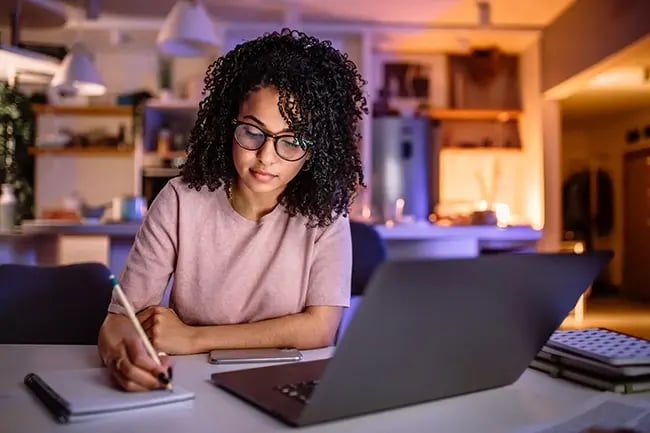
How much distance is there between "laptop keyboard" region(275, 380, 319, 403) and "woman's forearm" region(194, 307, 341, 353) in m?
0.30

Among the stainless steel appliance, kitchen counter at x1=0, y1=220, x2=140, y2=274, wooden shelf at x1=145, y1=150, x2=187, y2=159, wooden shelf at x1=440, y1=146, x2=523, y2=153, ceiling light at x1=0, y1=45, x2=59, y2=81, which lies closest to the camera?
ceiling light at x1=0, y1=45, x2=59, y2=81

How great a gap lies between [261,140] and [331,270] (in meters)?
0.29

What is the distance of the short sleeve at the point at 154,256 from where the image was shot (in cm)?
123

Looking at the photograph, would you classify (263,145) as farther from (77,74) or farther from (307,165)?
(77,74)

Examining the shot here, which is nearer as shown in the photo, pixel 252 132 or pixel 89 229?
pixel 252 132

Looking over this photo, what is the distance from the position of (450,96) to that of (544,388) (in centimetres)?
511

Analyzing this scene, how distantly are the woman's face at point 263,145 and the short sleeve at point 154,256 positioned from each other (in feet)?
0.61

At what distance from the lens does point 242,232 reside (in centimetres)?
132

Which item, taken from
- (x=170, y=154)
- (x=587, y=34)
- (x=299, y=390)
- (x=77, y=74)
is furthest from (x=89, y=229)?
(x=587, y=34)

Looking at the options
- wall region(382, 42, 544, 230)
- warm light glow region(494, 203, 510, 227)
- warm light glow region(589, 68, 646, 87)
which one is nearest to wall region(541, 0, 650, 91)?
wall region(382, 42, 544, 230)

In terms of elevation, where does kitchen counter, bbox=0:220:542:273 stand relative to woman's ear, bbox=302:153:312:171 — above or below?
below

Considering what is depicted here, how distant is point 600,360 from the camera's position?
35.1 inches

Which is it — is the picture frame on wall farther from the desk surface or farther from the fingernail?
the fingernail

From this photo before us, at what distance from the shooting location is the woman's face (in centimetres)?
117
